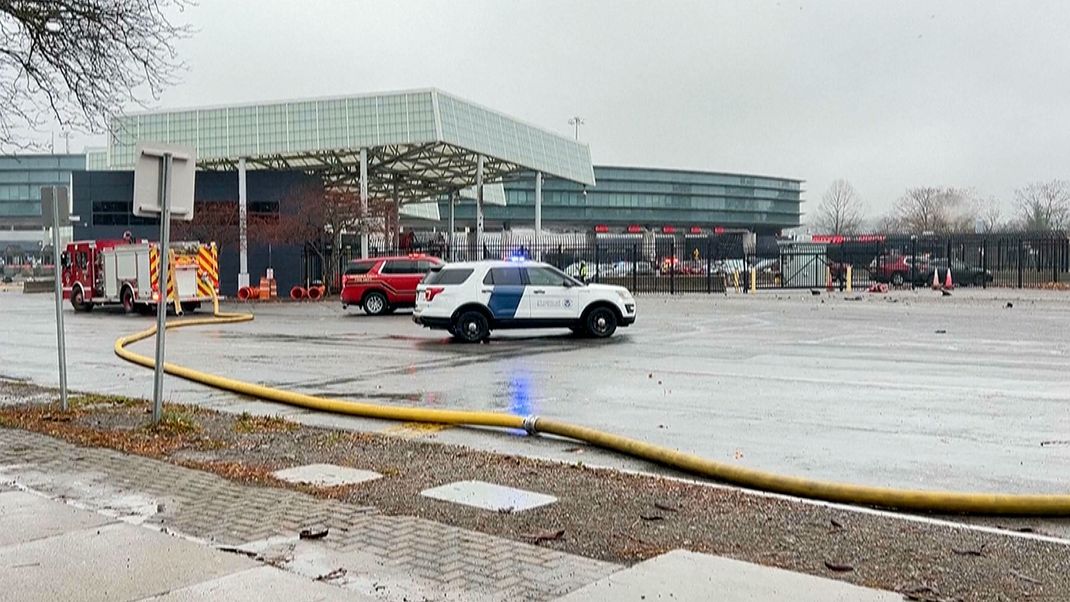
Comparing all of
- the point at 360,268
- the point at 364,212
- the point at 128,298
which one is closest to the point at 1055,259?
the point at 360,268

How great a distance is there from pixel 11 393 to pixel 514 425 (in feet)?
24.0

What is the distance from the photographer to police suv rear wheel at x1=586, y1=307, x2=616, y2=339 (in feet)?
68.1

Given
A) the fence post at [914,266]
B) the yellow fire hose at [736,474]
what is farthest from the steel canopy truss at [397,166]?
the yellow fire hose at [736,474]

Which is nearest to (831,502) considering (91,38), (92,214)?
(91,38)

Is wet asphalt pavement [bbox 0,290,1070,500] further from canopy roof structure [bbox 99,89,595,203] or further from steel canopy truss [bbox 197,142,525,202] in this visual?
steel canopy truss [bbox 197,142,525,202]

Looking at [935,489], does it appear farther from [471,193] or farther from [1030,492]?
[471,193]

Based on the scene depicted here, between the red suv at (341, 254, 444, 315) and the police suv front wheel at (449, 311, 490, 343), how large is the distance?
11.5m

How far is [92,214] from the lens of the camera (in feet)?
182

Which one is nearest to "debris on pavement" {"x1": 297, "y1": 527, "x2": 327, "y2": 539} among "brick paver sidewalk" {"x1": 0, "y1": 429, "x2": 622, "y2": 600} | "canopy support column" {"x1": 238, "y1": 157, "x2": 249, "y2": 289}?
"brick paver sidewalk" {"x1": 0, "y1": 429, "x2": 622, "y2": 600}

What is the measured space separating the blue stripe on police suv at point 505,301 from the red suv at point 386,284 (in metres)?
11.6

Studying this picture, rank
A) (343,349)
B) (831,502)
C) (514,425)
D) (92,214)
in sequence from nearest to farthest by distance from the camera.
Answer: (831,502), (514,425), (343,349), (92,214)

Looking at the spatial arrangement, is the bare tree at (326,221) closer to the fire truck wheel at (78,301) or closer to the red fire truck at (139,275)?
the red fire truck at (139,275)

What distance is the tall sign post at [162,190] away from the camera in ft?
30.6

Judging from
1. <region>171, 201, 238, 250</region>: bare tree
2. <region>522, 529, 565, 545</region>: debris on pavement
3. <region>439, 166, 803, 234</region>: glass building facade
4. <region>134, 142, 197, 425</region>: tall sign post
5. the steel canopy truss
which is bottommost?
<region>522, 529, 565, 545</region>: debris on pavement
